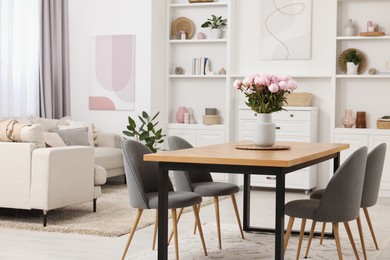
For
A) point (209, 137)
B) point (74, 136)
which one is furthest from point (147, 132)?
point (74, 136)

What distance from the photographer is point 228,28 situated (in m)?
9.01

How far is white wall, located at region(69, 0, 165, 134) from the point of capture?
30.0 ft

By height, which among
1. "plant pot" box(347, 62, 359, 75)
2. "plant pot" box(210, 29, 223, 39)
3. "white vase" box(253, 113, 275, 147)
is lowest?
"white vase" box(253, 113, 275, 147)

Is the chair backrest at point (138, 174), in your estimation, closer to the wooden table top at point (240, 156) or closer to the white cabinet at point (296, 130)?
the wooden table top at point (240, 156)

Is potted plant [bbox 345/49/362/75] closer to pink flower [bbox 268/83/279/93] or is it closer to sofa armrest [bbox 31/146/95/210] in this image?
sofa armrest [bbox 31/146/95/210]

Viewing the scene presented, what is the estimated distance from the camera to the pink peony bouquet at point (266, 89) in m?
4.94

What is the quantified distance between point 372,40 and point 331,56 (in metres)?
0.50

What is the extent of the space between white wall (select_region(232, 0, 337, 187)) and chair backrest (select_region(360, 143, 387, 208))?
3567mm

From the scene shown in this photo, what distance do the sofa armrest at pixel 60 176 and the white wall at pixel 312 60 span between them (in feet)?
10.2

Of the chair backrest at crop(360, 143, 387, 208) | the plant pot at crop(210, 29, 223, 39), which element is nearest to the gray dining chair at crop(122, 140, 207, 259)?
the chair backrest at crop(360, 143, 387, 208)

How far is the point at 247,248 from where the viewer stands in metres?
5.33

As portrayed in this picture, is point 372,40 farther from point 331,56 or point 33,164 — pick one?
point 33,164

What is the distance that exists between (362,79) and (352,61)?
0.93ft

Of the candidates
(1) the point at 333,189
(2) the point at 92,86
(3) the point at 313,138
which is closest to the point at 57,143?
(2) the point at 92,86
